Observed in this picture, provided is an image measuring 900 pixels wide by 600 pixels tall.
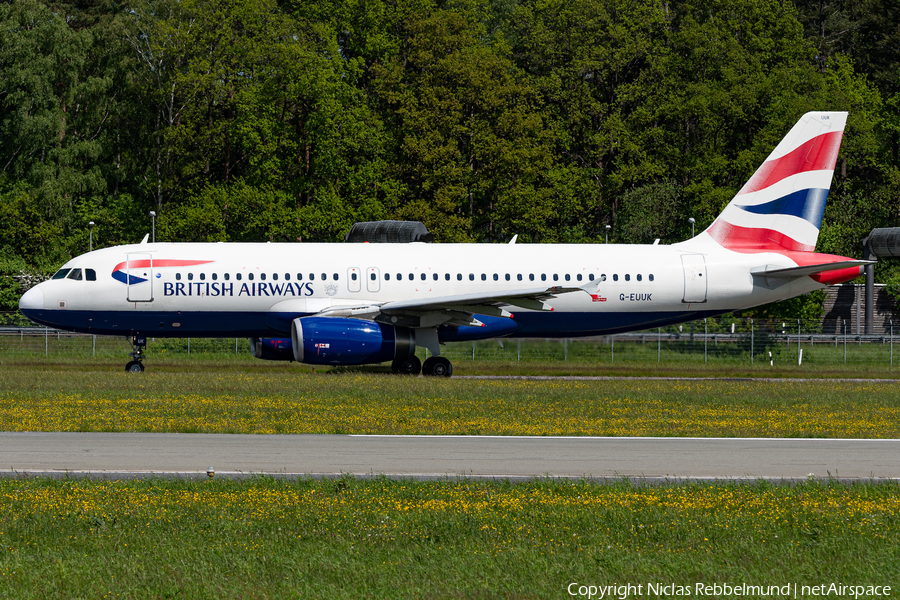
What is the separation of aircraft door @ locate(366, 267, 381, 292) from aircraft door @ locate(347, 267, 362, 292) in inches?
9.5

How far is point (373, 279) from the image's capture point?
102 feet

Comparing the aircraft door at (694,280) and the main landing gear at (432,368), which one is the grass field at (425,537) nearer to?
the main landing gear at (432,368)

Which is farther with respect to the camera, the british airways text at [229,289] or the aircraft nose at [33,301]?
the british airways text at [229,289]

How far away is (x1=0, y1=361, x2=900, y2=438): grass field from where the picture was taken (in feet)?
57.0

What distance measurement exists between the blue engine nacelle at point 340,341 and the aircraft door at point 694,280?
9.63m

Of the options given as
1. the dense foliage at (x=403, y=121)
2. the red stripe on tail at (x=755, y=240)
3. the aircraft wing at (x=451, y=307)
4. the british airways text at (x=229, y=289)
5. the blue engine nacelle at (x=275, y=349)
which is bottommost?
the blue engine nacelle at (x=275, y=349)

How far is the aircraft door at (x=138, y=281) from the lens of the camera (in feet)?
98.5

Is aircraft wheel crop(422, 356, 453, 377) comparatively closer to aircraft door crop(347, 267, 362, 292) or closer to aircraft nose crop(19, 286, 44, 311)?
aircraft door crop(347, 267, 362, 292)

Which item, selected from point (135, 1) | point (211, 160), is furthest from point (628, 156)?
point (135, 1)

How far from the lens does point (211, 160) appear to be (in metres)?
70.0

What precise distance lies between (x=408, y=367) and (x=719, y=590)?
22.9 meters

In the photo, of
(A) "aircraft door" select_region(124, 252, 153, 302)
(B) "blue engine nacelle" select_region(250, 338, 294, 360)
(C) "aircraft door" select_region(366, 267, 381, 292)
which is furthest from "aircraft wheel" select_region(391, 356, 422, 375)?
(A) "aircraft door" select_region(124, 252, 153, 302)

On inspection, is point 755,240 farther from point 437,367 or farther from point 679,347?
point 437,367

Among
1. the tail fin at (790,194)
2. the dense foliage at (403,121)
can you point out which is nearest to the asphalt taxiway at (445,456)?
the tail fin at (790,194)
